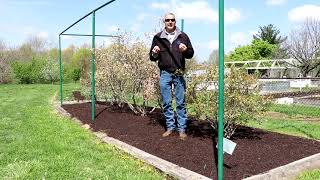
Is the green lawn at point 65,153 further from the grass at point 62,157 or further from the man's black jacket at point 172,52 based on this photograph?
the man's black jacket at point 172,52

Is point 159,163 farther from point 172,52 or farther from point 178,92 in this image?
point 172,52

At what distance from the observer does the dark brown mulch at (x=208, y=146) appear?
4430 millimetres

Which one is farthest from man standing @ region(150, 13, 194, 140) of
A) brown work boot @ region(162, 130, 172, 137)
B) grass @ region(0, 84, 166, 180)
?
grass @ region(0, 84, 166, 180)

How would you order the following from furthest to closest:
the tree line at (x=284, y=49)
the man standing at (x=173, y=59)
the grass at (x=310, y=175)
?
the tree line at (x=284, y=49)
the man standing at (x=173, y=59)
the grass at (x=310, y=175)

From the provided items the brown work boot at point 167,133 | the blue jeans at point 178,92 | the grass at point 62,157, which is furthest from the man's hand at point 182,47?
the grass at point 62,157

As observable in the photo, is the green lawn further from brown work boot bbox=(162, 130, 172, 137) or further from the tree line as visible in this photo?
the tree line

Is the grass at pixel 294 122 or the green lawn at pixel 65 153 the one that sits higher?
the grass at pixel 294 122

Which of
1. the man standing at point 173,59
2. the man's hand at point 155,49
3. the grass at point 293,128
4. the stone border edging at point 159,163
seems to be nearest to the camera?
the stone border edging at point 159,163

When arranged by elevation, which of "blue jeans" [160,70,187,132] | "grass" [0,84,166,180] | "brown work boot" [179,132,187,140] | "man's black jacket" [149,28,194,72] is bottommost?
"grass" [0,84,166,180]

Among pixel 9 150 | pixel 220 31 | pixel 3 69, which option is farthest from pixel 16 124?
pixel 3 69

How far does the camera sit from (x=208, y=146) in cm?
531

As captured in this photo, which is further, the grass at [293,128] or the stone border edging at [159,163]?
the grass at [293,128]

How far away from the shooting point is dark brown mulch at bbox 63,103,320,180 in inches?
174

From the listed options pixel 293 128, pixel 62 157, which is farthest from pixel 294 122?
pixel 62 157
